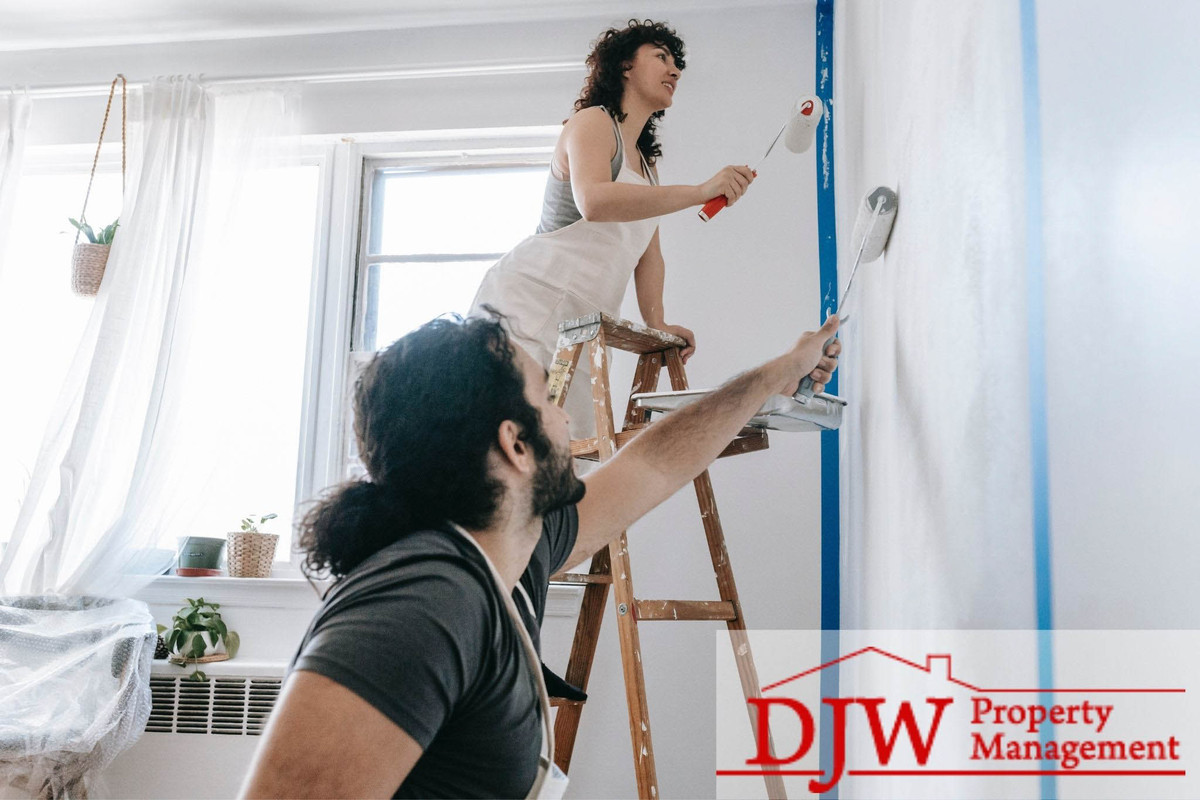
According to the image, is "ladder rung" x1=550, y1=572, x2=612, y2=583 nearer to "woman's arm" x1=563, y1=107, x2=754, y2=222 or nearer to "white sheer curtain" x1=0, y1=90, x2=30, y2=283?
"woman's arm" x1=563, y1=107, x2=754, y2=222

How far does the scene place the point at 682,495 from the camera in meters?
2.63

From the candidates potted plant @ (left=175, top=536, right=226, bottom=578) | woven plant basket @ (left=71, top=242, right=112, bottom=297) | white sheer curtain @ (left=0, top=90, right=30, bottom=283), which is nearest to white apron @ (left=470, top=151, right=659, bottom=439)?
potted plant @ (left=175, top=536, right=226, bottom=578)

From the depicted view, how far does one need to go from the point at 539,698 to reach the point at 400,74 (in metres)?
2.54

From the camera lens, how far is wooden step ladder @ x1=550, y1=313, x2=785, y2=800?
63.3 inches

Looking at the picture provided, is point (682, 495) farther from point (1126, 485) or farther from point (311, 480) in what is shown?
point (1126, 485)

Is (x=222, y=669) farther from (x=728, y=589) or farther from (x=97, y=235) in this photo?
(x=728, y=589)

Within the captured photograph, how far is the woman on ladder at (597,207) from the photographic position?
1.72m

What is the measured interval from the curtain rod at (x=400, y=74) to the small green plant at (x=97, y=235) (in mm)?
490

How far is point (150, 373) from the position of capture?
2936 mm

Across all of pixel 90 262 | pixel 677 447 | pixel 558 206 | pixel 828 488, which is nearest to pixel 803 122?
pixel 558 206

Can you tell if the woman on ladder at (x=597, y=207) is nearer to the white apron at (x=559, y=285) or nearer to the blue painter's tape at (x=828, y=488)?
the white apron at (x=559, y=285)

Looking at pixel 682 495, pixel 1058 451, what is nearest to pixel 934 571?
pixel 1058 451

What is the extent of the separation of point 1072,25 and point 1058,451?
254 mm

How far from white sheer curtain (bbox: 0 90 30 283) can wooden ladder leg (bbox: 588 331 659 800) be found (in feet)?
8.21
